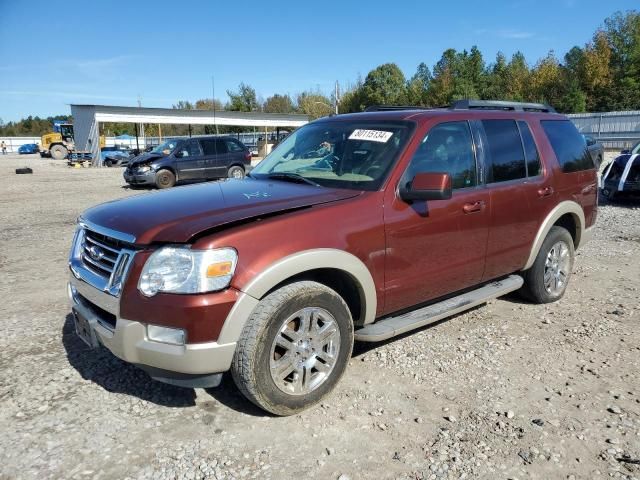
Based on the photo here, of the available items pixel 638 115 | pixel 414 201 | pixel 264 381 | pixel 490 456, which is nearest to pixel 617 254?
pixel 414 201

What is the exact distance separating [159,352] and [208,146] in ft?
51.2

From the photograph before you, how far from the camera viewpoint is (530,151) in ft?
15.4

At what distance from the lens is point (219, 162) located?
57.5ft

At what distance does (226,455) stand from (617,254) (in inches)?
252

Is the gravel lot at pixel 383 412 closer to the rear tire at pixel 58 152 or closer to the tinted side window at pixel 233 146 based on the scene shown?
the tinted side window at pixel 233 146

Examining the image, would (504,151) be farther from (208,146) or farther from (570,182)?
(208,146)

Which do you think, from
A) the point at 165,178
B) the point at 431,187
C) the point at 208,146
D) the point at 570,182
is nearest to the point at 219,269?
the point at 431,187

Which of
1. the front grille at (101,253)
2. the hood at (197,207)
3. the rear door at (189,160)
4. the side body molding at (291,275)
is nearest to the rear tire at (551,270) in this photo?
the side body molding at (291,275)

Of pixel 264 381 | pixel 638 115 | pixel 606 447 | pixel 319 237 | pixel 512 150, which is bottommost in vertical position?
pixel 606 447

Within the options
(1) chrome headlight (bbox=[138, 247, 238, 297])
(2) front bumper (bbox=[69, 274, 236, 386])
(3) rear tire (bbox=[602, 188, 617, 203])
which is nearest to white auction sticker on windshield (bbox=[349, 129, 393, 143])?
(1) chrome headlight (bbox=[138, 247, 238, 297])

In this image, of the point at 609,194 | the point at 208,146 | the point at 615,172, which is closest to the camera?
the point at 615,172

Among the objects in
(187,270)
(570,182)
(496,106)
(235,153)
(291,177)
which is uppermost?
(235,153)

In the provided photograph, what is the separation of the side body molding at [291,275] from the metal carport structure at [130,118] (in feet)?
89.4

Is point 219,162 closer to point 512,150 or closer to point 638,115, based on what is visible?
point 512,150
